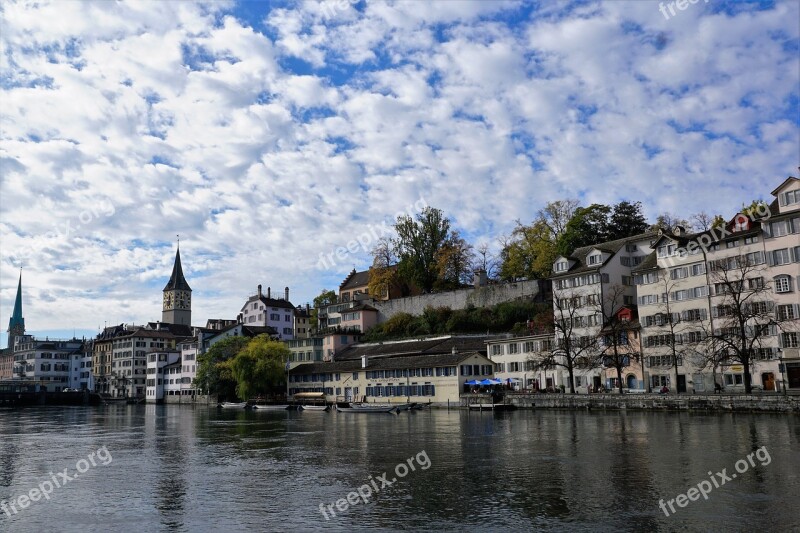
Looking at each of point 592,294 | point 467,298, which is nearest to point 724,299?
point 592,294

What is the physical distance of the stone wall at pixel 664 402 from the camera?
5081cm

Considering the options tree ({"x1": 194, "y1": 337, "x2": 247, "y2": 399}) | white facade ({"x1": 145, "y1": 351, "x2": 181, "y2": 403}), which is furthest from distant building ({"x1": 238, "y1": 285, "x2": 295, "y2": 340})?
tree ({"x1": 194, "y1": 337, "x2": 247, "y2": 399})

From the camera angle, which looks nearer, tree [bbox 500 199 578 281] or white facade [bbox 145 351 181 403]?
tree [bbox 500 199 578 281]

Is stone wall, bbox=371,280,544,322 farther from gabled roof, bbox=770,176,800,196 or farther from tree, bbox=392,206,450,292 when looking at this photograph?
gabled roof, bbox=770,176,800,196

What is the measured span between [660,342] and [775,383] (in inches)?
456

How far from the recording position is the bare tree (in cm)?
7262

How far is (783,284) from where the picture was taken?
59.9 meters

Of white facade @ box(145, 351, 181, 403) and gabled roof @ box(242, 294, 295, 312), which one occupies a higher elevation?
gabled roof @ box(242, 294, 295, 312)

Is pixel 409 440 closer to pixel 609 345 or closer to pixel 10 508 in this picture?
pixel 10 508

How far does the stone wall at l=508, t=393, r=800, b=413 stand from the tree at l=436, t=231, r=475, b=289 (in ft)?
118

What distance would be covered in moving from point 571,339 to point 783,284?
22.1 meters

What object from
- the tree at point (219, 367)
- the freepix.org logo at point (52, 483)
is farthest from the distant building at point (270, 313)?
the freepix.org logo at point (52, 483)

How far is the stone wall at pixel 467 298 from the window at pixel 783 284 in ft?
110

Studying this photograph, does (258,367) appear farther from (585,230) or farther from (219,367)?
(585,230)
